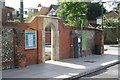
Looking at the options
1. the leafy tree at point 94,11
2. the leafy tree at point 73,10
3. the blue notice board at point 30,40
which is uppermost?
the leafy tree at point 94,11

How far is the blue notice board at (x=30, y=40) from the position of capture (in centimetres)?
1642

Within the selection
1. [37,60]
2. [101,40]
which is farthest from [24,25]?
[101,40]

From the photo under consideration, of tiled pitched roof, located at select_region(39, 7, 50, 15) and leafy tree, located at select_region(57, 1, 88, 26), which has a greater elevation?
tiled pitched roof, located at select_region(39, 7, 50, 15)

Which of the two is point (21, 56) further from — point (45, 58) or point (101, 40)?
point (101, 40)

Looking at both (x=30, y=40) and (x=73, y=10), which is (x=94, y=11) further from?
(x=30, y=40)

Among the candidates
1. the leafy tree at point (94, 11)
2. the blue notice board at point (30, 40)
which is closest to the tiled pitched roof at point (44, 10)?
the leafy tree at point (94, 11)

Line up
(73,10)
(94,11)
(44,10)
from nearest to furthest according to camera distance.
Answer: (73,10)
(94,11)
(44,10)

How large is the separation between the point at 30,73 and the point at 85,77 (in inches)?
104

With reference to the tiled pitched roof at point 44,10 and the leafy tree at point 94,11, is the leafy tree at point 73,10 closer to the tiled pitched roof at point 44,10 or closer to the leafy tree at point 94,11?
the leafy tree at point 94,11

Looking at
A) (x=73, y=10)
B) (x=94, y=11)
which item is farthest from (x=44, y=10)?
(x=73, y=10)

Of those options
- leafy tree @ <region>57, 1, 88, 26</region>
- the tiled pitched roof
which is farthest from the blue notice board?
the tiled pitched roof

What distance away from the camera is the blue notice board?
53.9 feet

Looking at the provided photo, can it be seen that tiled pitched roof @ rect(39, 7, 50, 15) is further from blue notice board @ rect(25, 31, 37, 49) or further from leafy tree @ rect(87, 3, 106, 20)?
blue notice board @ rect(25, 31, 37, 49)

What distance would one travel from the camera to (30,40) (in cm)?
1680
